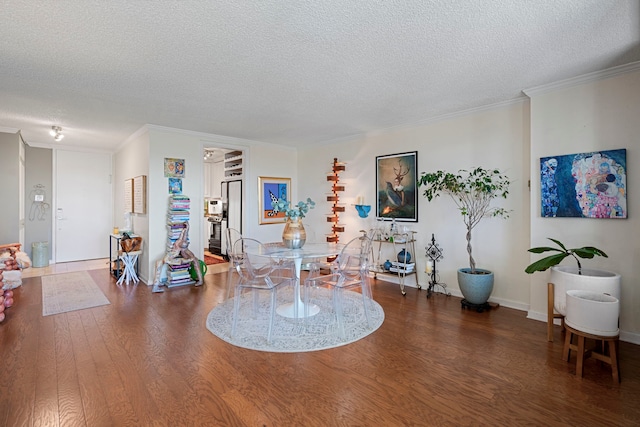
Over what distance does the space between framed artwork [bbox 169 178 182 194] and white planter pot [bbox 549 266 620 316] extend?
4.99m

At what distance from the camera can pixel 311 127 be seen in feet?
16.3

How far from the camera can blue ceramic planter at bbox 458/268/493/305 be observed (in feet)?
11.8

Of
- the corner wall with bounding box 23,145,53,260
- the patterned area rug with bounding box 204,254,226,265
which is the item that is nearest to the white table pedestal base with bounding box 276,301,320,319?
the patterned area rug with bounding box 204,254,226,265

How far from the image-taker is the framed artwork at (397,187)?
4691mm

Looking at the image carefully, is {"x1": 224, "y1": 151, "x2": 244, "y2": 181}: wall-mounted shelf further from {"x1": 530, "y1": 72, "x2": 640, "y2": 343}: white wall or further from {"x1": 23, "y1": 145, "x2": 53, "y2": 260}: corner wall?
{"x1": 530, "y1": 72, "x2": 640, "y2": 343}: white wall

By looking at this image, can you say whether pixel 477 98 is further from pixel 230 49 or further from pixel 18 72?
pixel 18 72

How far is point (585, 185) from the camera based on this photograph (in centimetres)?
303

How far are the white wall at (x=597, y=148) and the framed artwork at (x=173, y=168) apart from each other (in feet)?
15.8

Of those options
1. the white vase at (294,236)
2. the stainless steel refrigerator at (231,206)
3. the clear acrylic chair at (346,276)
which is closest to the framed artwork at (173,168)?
the stainless steel refrigerator at (231,206)

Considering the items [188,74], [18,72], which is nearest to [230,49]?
[188,74]

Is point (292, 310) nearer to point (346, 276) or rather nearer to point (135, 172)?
point (346, 276)

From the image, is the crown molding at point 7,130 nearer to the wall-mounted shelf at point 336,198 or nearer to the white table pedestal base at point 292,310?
the wall-mounted shelf at point 336,198

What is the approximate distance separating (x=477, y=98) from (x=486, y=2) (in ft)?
6.16

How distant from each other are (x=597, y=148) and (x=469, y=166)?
4.33 ft
